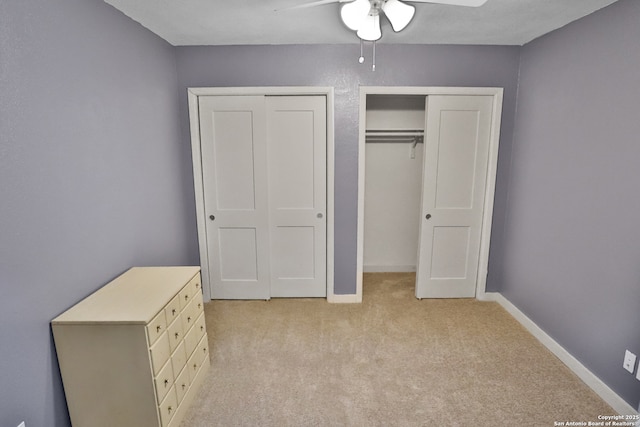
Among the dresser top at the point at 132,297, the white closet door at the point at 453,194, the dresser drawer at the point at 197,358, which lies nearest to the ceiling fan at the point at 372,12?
the white closet door at the point at 453,194

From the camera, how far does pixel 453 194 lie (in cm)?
309

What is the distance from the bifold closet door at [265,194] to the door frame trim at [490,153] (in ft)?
1.18

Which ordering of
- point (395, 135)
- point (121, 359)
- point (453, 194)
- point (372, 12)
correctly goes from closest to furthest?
point (121, 359) < point (372, 12) < point (453, 194) < point (395, 135)

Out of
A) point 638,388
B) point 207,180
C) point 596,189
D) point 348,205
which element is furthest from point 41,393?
point 596,189

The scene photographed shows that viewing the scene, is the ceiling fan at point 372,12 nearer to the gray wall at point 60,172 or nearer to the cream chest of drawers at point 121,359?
the gray wall at point 60,172

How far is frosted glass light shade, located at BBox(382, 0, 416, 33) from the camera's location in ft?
5.79

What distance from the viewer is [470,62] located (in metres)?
2.83

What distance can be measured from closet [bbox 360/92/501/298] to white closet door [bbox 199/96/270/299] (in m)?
1.13

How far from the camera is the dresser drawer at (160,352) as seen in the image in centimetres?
156

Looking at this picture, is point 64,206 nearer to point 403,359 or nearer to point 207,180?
point 207,180

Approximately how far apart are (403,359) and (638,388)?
133cm

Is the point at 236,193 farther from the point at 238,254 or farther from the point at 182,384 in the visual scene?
the point at 182,384

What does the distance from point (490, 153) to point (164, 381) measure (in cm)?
316

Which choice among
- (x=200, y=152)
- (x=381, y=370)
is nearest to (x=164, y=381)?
(x=381, y=370)
